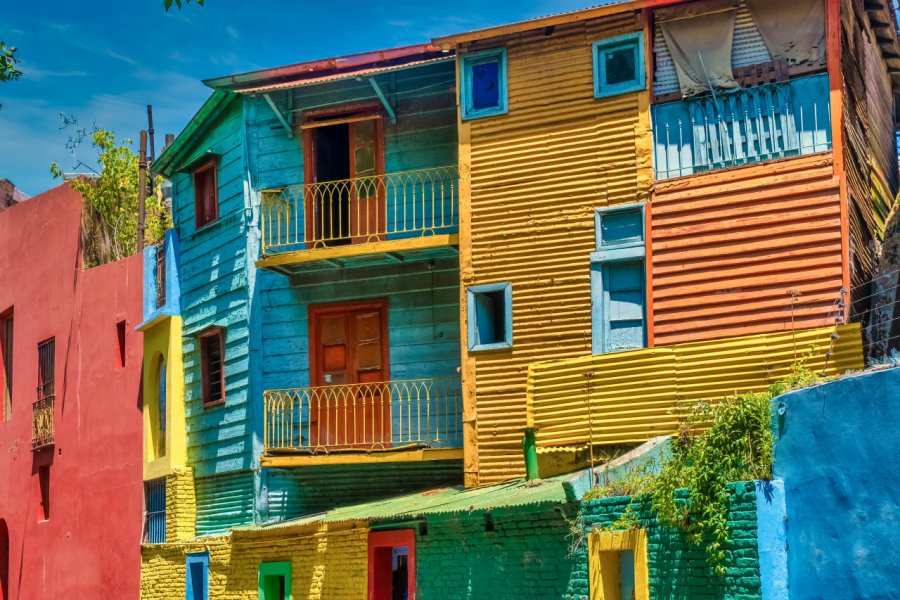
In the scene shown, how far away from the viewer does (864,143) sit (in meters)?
20.6

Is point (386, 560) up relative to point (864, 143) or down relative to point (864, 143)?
down

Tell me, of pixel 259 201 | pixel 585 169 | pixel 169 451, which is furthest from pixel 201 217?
pixel 585 169

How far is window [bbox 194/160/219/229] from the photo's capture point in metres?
24.1

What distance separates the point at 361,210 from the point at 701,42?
6.14 m

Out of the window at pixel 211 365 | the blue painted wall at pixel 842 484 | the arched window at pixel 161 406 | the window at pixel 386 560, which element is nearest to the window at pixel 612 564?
the blue painted wall at pixel 842 484

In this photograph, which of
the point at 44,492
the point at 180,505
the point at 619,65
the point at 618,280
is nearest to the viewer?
the point at 618,280

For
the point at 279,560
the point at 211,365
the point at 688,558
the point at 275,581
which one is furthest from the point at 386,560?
the point at 688,558

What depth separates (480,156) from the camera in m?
20.6

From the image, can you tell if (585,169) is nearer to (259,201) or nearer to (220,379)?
(259,201)

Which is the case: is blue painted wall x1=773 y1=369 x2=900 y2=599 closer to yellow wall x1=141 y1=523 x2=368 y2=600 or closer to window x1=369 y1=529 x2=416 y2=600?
window x1=369 y1=529 x2=416 y2=600

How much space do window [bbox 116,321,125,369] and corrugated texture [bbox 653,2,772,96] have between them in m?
11.7

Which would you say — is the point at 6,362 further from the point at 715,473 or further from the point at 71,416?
the point at 715,473

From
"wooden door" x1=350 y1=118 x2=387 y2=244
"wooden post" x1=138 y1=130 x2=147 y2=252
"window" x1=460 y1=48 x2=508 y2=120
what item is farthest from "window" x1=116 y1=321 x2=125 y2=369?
"window" x1=460 y1=48 x2=508 y2=120

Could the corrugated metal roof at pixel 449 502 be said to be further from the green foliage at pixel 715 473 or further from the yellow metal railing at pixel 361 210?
the yellow metal railing at pixel 361 210
